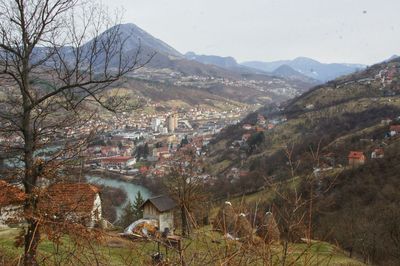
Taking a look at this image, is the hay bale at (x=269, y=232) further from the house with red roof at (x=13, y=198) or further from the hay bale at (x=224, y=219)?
the house with red roof at (x=13, y=198)

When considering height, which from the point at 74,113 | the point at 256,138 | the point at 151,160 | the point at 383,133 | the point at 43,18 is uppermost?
the point at 43,18

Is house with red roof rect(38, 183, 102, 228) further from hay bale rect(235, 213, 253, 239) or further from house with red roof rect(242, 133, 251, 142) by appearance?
house with red roof rect(242, 133, 251, 142)

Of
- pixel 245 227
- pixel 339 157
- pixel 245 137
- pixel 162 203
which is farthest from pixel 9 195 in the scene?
pixel 245 137

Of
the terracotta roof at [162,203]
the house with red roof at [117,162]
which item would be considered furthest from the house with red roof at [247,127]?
the terracotta roof at [162,203]

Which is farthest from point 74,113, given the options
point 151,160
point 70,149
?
point 151,160

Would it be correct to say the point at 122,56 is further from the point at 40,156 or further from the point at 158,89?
the point at 158,89

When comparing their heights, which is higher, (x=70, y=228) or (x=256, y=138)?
(x=70, y=228)

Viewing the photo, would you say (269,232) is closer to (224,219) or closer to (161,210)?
(224,219)

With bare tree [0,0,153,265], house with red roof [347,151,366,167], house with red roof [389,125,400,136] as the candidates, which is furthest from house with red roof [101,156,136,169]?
bare tree [0,0,153,265]
